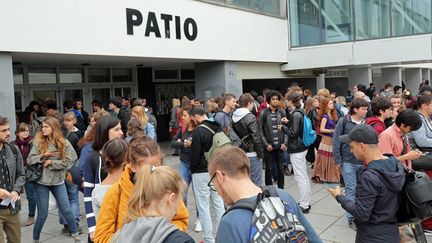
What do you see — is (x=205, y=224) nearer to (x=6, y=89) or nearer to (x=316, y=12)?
(x=6, y=89)

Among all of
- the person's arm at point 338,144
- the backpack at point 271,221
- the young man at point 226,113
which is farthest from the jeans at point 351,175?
the backpack at point 271,221

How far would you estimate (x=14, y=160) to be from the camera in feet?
14.5

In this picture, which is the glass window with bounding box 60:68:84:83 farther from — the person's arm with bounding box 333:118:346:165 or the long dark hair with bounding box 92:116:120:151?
the person's arm with bounding box 333:118:346:165

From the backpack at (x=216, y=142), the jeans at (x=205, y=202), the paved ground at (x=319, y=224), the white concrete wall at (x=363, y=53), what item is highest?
the white concrete wall at (x=363, y=53)

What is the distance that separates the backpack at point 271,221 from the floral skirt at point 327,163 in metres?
5.73

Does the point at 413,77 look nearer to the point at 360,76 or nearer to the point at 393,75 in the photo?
the point at 393,75

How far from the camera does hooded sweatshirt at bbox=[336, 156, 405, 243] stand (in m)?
3.14

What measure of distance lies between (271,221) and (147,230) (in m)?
0.60

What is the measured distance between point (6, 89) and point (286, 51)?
1112 cm

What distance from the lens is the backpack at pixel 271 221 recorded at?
189 cm

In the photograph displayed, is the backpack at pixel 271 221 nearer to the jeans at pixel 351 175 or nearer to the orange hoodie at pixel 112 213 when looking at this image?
the orange hoodie at pixel 112 213

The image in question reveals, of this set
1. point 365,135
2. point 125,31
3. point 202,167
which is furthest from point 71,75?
point 365,135

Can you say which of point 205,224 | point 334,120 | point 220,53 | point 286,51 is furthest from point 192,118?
point 286,51

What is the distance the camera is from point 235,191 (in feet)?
6.94
